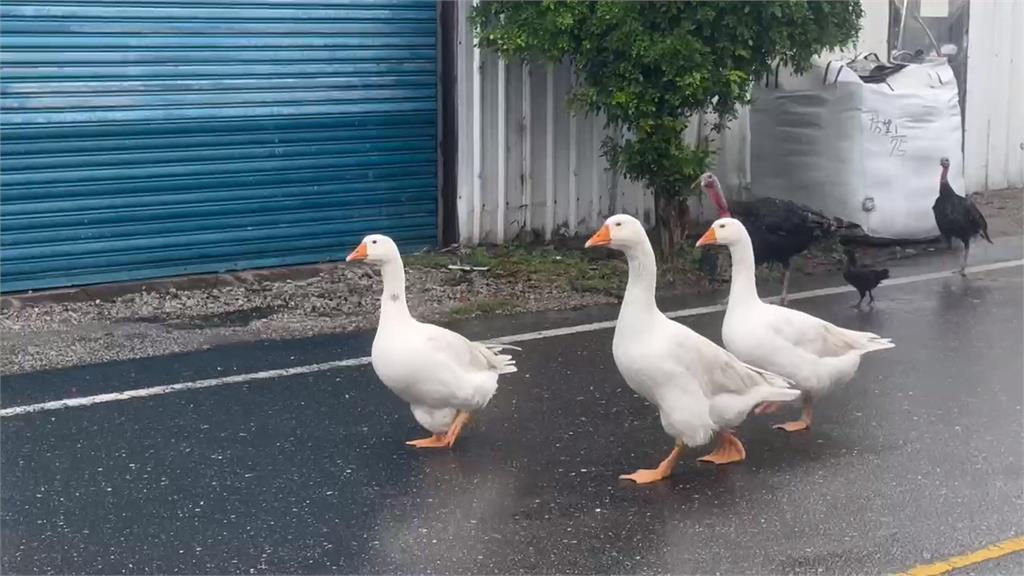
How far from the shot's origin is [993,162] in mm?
14883

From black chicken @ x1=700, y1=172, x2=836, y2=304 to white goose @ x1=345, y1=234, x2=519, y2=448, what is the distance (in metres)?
4.06

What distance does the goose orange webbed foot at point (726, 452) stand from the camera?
19.4 ft

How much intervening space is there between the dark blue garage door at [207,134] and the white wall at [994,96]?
22.3ft

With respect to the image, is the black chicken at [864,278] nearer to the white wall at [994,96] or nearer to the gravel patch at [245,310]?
the gravel patch at [245,310]

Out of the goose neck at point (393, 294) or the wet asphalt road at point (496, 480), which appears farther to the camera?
the goose neck at point (393, 294)

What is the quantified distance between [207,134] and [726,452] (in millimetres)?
5276

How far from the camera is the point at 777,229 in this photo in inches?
385

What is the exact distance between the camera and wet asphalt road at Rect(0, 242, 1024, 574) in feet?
15.8

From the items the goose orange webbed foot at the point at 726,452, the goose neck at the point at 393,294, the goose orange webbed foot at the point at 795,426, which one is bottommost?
the goose orange webbed foot at the point at 795,426

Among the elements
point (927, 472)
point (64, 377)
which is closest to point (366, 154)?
point (64, 377)

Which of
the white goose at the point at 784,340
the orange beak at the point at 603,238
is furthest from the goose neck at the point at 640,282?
the white goose at the point at 784,340

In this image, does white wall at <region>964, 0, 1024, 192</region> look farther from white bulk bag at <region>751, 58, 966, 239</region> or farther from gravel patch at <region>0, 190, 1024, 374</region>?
gravel patch at <region>0, 190, 1024, 374</region>

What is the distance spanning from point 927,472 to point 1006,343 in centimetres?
277

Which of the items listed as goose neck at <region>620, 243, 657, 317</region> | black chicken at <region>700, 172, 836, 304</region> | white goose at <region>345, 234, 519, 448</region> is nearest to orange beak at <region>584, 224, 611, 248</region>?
goose neck at <region>620, 243, 657, 317</region>
